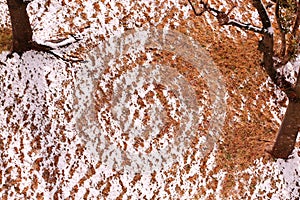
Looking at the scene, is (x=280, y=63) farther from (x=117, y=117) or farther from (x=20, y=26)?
(x=20, y=26)

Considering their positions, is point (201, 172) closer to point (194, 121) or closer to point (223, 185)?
point (223, 185)

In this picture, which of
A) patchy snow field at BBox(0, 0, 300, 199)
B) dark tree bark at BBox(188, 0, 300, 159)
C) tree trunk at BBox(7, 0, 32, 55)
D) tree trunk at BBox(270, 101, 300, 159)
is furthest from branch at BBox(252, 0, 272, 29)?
tree trunk at BBox(7, 0, 32, 55)

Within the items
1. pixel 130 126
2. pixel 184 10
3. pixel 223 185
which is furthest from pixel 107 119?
pixel 184 10

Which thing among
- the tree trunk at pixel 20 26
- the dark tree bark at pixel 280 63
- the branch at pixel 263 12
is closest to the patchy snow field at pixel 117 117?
the tree trunk at pixel 20 26

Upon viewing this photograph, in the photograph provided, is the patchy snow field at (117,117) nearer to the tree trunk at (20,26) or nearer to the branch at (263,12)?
the tree trunk at (20,26)

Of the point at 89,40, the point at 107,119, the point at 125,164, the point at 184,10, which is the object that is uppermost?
the point at 184,10

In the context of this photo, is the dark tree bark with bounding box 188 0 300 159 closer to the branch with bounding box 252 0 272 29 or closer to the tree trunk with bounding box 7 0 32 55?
the branch with bounding box 252 0 272 29
